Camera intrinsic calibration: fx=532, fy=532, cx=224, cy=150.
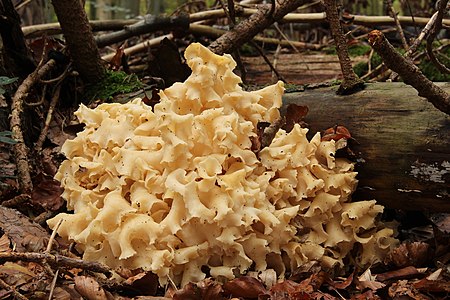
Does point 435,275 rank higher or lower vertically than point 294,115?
lower

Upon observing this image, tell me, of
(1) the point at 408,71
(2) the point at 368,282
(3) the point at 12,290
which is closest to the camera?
(3) the point at 12,290

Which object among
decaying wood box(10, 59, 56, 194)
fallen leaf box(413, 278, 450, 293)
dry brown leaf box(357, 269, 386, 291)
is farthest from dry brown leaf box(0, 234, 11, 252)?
fallen leaf box(413, 278, 450, 293)

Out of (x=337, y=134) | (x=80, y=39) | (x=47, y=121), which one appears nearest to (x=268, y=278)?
(x=337, y=134)

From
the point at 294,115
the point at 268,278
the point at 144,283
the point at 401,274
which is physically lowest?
the point at 401,274

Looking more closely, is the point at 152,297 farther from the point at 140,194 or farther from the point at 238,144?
the point at 238,144

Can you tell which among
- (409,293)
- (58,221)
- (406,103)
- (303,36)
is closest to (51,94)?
(58,221)

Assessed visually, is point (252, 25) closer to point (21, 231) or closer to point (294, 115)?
point (294, 115)

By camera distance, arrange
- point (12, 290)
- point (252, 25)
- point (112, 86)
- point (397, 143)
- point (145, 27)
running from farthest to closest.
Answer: point (145, 27)
point (252, 25)
point (112, 86)
point (397, 143)
point (12, 290)

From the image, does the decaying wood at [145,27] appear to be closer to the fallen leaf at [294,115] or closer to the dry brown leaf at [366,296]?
the fallen leaf at [294,115]
